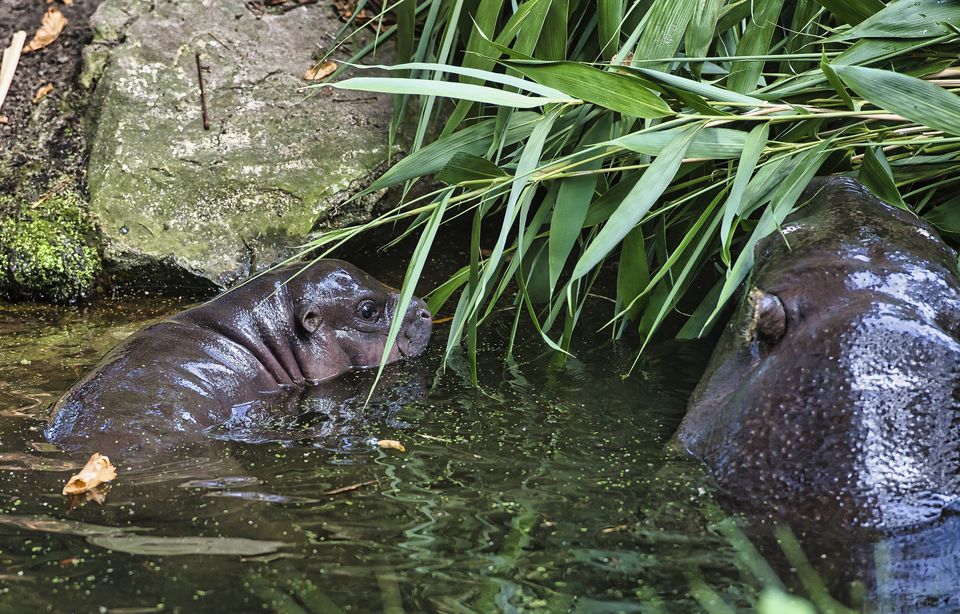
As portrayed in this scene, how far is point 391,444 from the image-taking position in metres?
3.52

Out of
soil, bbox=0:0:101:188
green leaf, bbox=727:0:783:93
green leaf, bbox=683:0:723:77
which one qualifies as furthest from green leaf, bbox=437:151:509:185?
soil, bbox=0:0:101:188

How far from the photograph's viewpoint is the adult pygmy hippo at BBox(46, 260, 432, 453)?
148 inches

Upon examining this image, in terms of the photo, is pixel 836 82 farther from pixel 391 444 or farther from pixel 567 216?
pixel 391 444

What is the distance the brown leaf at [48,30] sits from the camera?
21.6 feet

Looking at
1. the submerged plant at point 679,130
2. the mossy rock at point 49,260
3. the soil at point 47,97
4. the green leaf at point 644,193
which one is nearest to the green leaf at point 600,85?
the submerged plant at point 679,130

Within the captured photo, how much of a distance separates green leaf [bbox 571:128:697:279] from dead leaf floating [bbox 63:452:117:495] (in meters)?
1.61

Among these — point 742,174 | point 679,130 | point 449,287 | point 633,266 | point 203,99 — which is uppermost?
point 679,130

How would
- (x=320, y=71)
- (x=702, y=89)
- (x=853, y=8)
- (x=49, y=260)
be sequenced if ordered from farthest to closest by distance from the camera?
1. (x=320, y=71)
2. (x=49, y=260)
3. (x=853, y=8)
4. (x=702, y=89)

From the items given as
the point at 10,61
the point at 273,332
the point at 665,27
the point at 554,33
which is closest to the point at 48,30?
the point at 10,61

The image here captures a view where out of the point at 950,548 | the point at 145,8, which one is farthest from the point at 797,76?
the point at 145,8

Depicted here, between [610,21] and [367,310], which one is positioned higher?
[610,21]

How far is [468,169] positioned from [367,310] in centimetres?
148

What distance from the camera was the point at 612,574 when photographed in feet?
7.83

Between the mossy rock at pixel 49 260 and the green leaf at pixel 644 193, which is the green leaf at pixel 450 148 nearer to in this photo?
the green leaf at pixel 644 193
